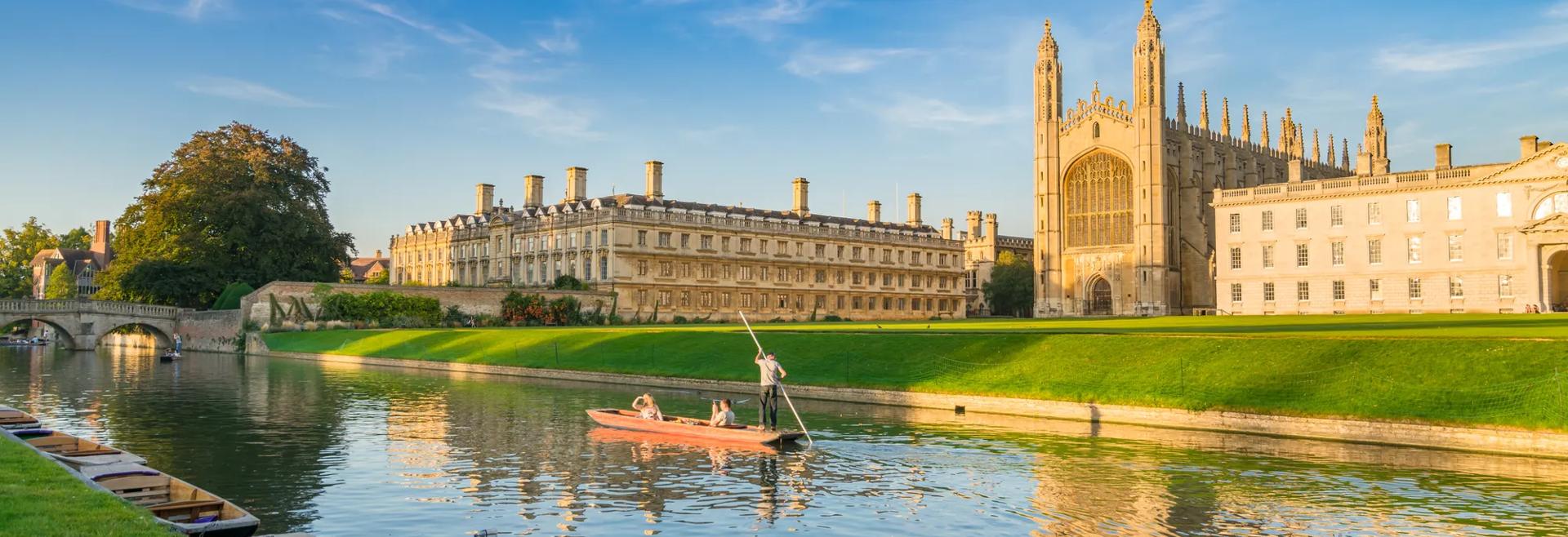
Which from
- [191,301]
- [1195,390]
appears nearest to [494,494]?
[1195,390]

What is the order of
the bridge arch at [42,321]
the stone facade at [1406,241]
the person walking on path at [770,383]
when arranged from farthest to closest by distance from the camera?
the bridge arch at [42,321], the stone facade at [1406,241], the person walking on path at [770,383]

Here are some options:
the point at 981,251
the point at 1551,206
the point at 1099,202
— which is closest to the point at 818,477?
the point at 1551,206

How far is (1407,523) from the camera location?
14242 mm

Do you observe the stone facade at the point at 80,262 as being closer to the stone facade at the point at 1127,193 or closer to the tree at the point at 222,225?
the tree at the point at 222,225

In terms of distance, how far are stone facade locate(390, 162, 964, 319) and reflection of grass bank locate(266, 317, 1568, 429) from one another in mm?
39289

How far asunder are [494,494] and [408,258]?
330 ft

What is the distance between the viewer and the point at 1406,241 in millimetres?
64688

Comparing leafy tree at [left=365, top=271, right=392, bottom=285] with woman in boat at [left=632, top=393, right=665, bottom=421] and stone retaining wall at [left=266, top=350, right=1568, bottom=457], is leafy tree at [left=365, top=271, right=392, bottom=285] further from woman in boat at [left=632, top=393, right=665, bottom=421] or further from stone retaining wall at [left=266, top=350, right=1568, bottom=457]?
woman in boat at [left=632, top=393, right=665, bottom=421]

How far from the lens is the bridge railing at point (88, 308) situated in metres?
63.8

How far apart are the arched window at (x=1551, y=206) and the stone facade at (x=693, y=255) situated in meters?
51.5

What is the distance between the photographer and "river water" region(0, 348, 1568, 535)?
14164 mm

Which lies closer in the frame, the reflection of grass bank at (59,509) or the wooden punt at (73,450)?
the reflection of grass bank at (59,509)

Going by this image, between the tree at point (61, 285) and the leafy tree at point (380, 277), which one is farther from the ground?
the leafy tree at point (380, 277)

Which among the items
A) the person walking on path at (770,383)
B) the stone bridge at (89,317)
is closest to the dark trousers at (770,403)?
the person walking on path at (770,383)
